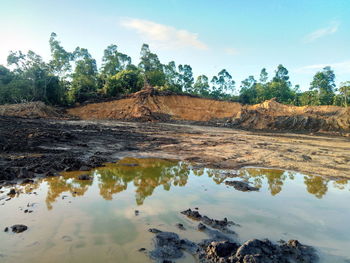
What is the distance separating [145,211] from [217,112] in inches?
1326

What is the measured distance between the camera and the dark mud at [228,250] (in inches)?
155

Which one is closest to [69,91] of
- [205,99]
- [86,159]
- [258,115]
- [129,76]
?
[129,76]

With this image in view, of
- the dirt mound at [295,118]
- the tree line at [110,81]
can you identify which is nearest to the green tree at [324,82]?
the tree line at [110,81]

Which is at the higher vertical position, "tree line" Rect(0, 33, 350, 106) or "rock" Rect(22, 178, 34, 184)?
"tree line" Rect(0, 33, 350, 106)

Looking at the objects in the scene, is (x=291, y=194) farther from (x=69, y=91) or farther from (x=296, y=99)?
(x=296, y=99)

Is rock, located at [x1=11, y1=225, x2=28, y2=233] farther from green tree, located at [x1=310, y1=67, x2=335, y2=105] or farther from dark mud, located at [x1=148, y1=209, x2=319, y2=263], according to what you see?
green tree, located at [x1=310, y1=67, x2=335, y2=105]

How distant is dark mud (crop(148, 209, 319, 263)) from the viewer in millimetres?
3943

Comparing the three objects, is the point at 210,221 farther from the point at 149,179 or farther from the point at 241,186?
the point at 149,179

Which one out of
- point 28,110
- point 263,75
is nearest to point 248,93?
point 263,75

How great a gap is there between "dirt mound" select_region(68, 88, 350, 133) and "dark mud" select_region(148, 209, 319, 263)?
28.4m

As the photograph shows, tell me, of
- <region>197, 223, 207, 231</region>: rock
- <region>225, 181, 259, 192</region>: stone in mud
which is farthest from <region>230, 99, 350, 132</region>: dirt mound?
<region>197, 223, 207, 231</region>: rock

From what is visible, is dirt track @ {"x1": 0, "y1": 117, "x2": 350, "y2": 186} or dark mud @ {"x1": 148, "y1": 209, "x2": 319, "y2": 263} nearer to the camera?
dark mud @ {"x1": 148, "y1": 209, "x2": 319, "y2": 263}

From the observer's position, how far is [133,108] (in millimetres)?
36750

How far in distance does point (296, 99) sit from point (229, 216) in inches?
2229
